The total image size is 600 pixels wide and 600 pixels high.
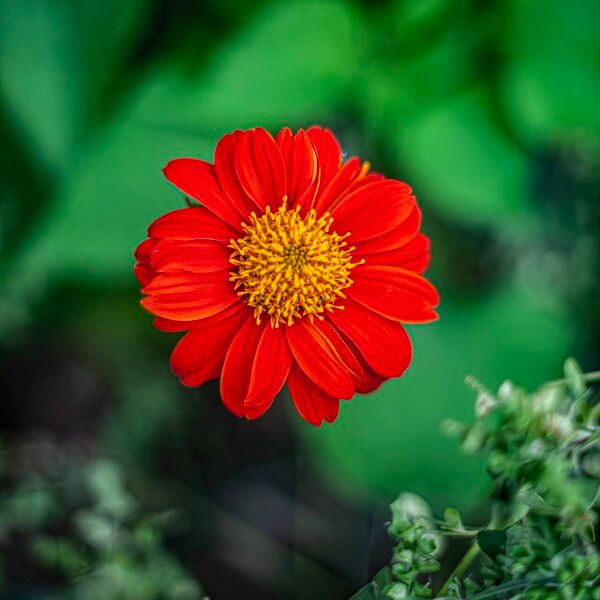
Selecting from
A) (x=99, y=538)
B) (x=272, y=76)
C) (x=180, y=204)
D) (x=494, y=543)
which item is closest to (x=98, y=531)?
(x=99, y=538)

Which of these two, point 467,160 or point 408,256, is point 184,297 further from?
point 467,160

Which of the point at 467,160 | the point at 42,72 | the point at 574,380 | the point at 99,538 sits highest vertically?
the point at 42,72

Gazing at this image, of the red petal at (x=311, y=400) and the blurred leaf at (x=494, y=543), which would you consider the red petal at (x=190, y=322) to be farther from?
the blurred leaf at (x=494, y=543)

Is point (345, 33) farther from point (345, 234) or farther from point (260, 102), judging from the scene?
point (345, 234)

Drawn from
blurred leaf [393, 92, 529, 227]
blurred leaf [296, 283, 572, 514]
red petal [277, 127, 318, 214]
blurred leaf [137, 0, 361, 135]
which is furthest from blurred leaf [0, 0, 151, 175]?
red petal [277, 127, 318, 214]

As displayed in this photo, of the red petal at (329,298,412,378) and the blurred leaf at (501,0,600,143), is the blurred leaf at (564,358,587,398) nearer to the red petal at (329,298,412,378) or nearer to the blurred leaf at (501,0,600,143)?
the red petal at (329,298,412,378)

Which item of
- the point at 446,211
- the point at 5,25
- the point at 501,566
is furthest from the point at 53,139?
the point at 501,566
